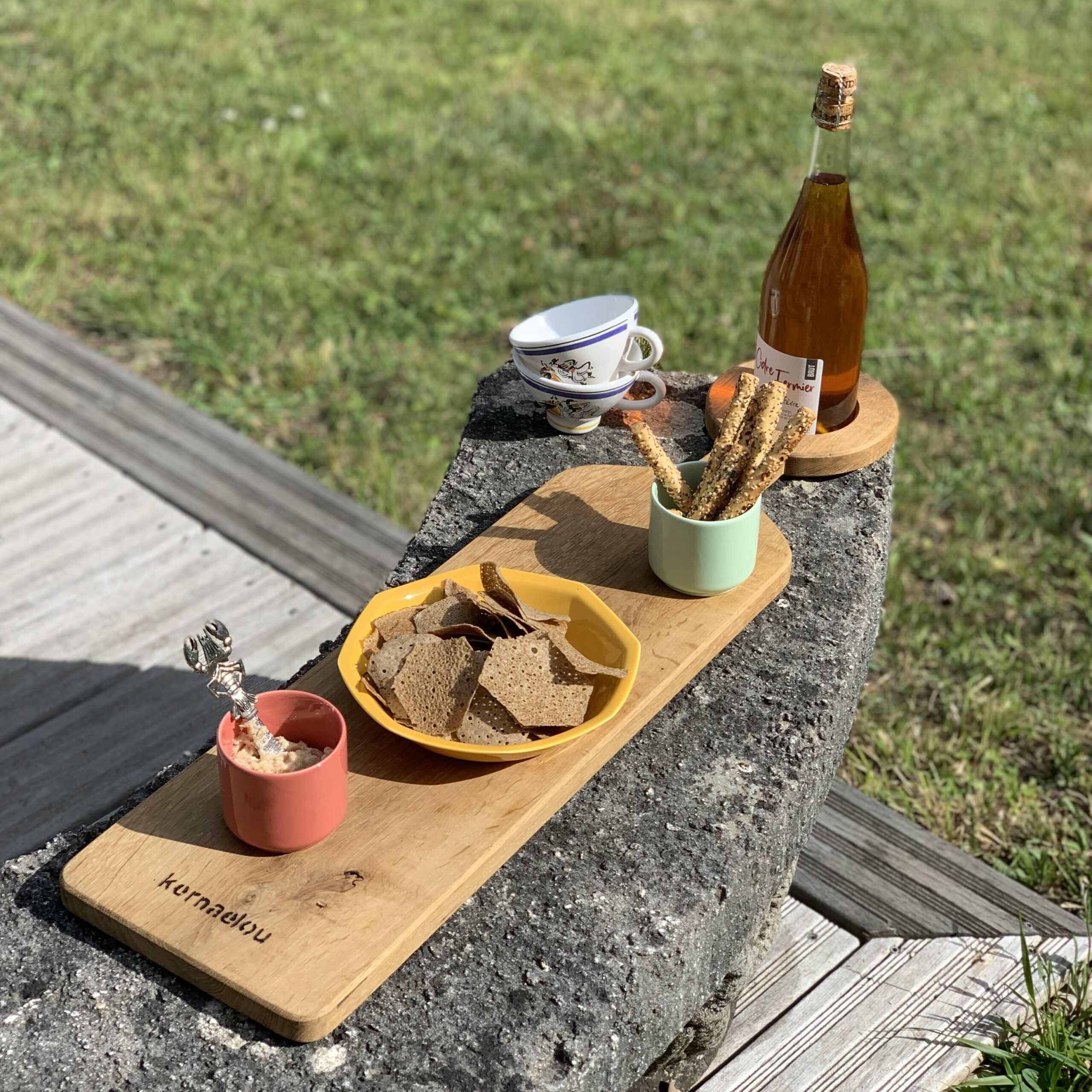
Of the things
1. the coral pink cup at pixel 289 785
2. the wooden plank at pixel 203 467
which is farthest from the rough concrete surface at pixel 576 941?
the wooden plank at pixel 203 467

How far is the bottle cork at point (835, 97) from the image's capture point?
1716 millimetres

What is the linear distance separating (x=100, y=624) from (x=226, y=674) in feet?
6.00

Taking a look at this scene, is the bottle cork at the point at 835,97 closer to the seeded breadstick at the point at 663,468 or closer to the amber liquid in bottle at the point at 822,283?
the amber liquid in bottle at the point at 822,283

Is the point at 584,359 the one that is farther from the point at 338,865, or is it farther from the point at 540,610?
the point at 338,865

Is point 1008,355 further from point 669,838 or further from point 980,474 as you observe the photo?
point 669,838

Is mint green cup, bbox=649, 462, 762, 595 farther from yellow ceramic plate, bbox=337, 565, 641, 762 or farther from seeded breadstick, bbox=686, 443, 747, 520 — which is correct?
yellow ceramic plate, bbox=337, 565, 641, 762

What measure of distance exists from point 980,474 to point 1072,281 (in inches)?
50.2

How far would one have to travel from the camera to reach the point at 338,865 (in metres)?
1.42

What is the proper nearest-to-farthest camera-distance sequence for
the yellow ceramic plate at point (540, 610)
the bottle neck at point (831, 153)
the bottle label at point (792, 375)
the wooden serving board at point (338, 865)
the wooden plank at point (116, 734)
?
the wooden serving board at point (338, 865) → the yellow ceramic plate at point (540, 610) → the bottle neck at point (831, 153) → the bottle label at point (792, 375) → the wooden plank at point (116, 734)

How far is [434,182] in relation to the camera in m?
4.97

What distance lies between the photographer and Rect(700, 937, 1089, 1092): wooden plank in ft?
6.72

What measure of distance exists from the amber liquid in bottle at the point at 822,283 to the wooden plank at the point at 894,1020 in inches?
39.9

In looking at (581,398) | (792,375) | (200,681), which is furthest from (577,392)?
(200,681)

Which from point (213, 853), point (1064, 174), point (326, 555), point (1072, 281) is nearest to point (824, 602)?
point (213, 853)
